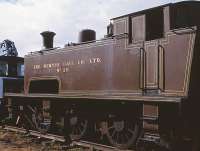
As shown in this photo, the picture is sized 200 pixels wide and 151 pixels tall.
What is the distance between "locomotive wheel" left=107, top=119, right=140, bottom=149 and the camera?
9.27m

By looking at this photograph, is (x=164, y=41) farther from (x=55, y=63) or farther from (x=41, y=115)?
(x=41, y=115)

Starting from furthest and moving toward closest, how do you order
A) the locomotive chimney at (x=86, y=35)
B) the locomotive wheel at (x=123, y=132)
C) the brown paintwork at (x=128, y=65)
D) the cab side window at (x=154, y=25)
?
the locomotive chimney at (x=86, y=35)
the locomotive wheel at (x=123, y=132)
the cab side window at (x=154, y=25)
the brown paintwork at (x=128, y=65)

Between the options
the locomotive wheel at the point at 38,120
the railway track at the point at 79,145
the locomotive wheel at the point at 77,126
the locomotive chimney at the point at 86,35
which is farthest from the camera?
the locomotive wheel at the point at 38,120

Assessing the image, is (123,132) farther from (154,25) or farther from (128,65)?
(154,25)

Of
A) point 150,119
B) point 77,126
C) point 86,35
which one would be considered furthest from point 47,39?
point 150,119

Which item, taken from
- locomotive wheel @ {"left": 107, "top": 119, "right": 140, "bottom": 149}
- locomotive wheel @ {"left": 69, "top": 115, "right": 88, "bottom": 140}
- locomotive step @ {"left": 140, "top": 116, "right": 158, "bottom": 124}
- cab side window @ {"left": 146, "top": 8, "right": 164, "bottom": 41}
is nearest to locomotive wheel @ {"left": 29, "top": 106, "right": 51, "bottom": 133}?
locomotive wheel @ {"left": 69, "top": 115, "right": 88, "bottom": 140}

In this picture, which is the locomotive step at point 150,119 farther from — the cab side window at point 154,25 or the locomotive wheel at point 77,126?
the locomotive wheel at point 77,126

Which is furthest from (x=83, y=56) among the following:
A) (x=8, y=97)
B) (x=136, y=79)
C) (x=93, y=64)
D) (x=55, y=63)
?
(x=8, y=97)

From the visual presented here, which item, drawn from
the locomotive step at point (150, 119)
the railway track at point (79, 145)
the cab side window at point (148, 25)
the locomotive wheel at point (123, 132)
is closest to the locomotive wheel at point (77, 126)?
the railway track at point (79, 145)

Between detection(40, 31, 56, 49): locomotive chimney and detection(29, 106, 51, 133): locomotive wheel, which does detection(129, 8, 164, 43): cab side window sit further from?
detection(29, 106, 51, 133): locomotive wheel

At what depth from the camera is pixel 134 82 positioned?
899 cm

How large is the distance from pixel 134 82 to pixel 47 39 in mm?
A: 4962

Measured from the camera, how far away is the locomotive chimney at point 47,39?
12.9m

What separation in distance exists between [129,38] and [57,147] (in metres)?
3.70
